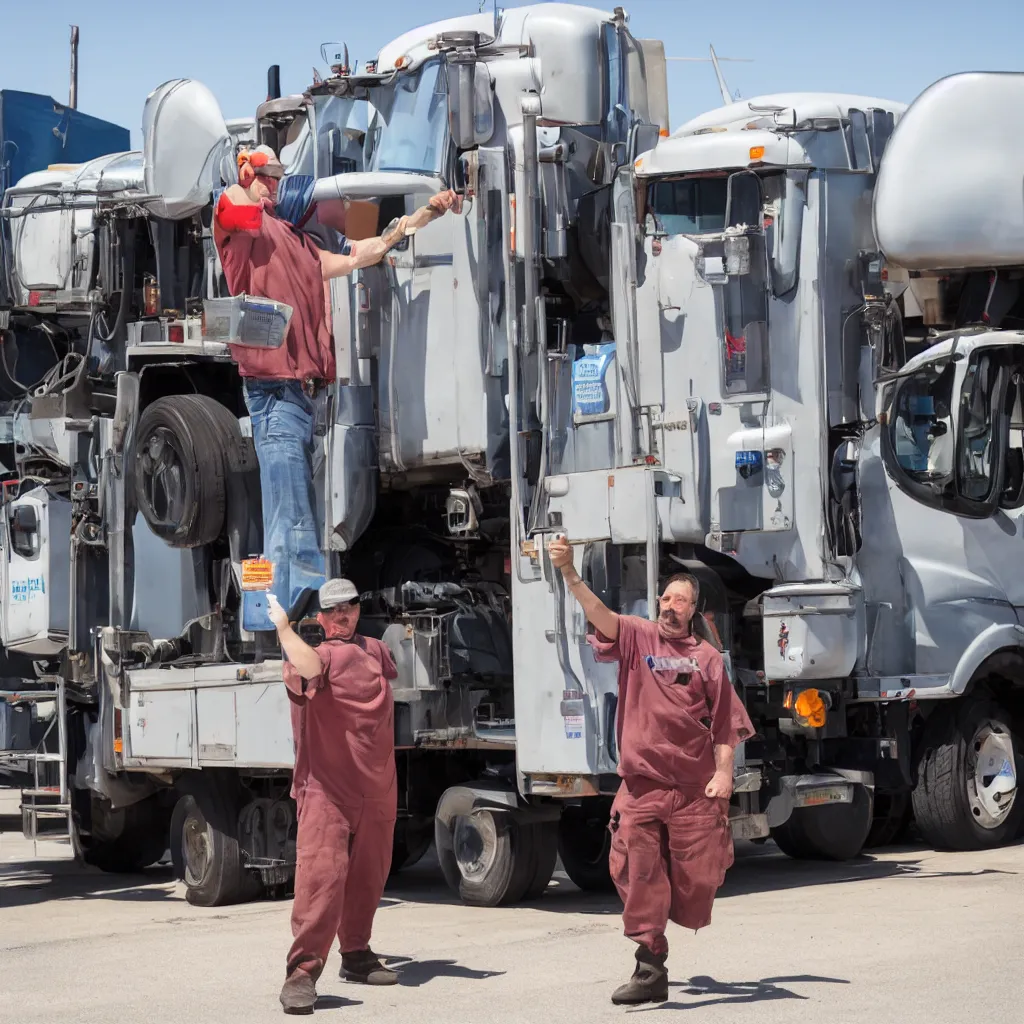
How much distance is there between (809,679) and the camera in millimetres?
10797

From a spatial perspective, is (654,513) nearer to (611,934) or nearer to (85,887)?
(611,934)

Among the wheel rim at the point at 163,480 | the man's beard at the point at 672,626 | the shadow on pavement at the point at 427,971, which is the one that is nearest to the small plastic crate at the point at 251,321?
the wheel rim at the point at 163,480

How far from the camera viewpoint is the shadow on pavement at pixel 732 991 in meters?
7.43

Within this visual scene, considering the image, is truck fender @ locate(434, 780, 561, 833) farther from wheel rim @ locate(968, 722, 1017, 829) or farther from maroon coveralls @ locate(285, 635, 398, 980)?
maroon coveralls @ locate(285, 635, 398, 980)

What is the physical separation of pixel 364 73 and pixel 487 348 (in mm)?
1824

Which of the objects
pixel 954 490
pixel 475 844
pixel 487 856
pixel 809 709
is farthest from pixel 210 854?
pixel 954 490

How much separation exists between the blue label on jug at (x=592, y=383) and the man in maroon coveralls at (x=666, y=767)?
3.15m

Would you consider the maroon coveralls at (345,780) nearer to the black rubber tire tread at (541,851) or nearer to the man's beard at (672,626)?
the man's beard at (672,626)

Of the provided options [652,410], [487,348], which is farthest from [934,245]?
[487,348]

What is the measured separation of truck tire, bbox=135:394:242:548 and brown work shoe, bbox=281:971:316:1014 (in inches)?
187

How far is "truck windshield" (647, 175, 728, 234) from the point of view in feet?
35.9

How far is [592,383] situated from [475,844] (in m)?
2.46

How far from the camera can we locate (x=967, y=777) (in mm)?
11977

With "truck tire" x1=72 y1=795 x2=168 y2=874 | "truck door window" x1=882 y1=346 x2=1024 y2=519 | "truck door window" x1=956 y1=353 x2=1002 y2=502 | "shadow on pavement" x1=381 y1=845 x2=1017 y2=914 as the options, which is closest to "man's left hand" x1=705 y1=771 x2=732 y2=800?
"shadow on pavement" x1=381 y1=845 x2=1017 y2=914
